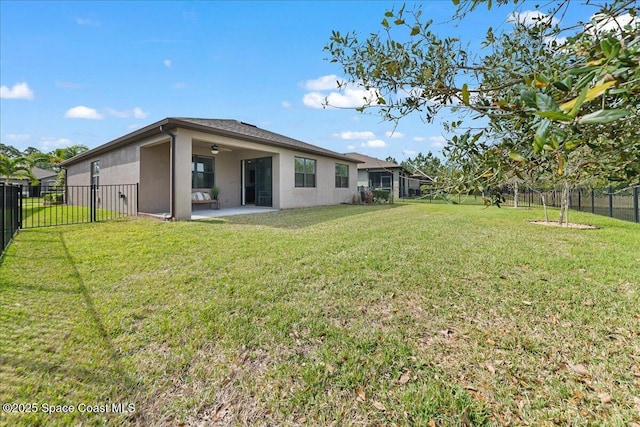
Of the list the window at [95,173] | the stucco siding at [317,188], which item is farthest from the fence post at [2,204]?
the window at [95,173]

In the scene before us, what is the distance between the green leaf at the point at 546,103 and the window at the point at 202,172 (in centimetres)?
1364

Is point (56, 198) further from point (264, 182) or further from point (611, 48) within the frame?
point (611, 48)

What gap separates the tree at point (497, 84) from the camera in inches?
50.0

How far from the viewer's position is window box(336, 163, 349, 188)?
722 inches

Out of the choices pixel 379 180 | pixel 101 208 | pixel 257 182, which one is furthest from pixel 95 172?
pixel 379 180

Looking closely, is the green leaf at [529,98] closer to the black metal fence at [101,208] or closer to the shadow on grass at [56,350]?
the shadow on grass at [56,350]

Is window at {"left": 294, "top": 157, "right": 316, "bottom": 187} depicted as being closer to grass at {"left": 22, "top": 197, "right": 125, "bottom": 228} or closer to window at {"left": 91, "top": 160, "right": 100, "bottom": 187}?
grass at {"left": 22, "top": 197, "right": 125, "bottom": 228}

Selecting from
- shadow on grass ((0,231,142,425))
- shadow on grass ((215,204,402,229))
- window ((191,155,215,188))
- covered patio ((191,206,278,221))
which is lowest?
shadow on grass ((0,231,142,425))

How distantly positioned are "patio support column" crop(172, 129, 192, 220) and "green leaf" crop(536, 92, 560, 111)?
9.89 m

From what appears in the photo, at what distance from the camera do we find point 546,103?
0.81 m

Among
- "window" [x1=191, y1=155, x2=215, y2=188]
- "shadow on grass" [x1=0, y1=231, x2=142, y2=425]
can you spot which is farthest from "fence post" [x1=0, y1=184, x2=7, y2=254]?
"window" [x1=191, y1=155, x2=215, y2=188]

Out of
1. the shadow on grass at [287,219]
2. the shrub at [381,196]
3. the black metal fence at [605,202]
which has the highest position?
the shrub at [381,196]

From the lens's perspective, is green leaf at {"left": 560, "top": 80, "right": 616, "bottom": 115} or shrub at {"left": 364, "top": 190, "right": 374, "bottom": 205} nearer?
green leaf at {"left": 560, "top": 80, "right": 616, "bottom": 115}

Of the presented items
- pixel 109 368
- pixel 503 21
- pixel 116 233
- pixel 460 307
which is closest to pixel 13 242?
pixel 116 233
